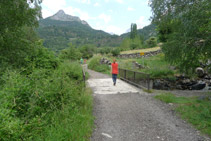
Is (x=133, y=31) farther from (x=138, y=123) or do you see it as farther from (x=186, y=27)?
(x=138, y=123)

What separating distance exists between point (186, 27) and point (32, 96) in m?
6.32

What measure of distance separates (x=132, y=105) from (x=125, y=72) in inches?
254

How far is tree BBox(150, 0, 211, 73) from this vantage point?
559 cm

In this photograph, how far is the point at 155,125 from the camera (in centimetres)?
418

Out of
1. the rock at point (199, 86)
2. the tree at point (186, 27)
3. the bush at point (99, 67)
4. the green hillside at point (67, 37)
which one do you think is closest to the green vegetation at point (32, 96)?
the tree at point (186, 27)

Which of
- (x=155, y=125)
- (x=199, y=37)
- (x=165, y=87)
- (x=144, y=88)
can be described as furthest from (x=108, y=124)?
(x=165, y=87)

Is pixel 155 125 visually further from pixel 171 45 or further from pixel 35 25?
pixel 35 25

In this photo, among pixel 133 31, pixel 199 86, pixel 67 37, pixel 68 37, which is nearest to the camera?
pixel 199 86

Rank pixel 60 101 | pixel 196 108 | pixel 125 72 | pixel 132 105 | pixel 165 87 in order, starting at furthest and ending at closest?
1. pixel 165 87
2. pixel 125 72
3. pixel 132 105
4. pixel 196 108
5. pixel 60 101

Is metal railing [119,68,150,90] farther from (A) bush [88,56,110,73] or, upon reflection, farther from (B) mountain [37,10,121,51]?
(B) mountain [37,10,121,51]

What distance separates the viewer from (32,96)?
11.7ft

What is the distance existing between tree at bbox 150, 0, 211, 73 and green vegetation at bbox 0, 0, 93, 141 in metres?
5.04

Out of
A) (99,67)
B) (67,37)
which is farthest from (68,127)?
(67,37)

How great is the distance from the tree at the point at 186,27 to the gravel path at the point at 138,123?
9.59ft
